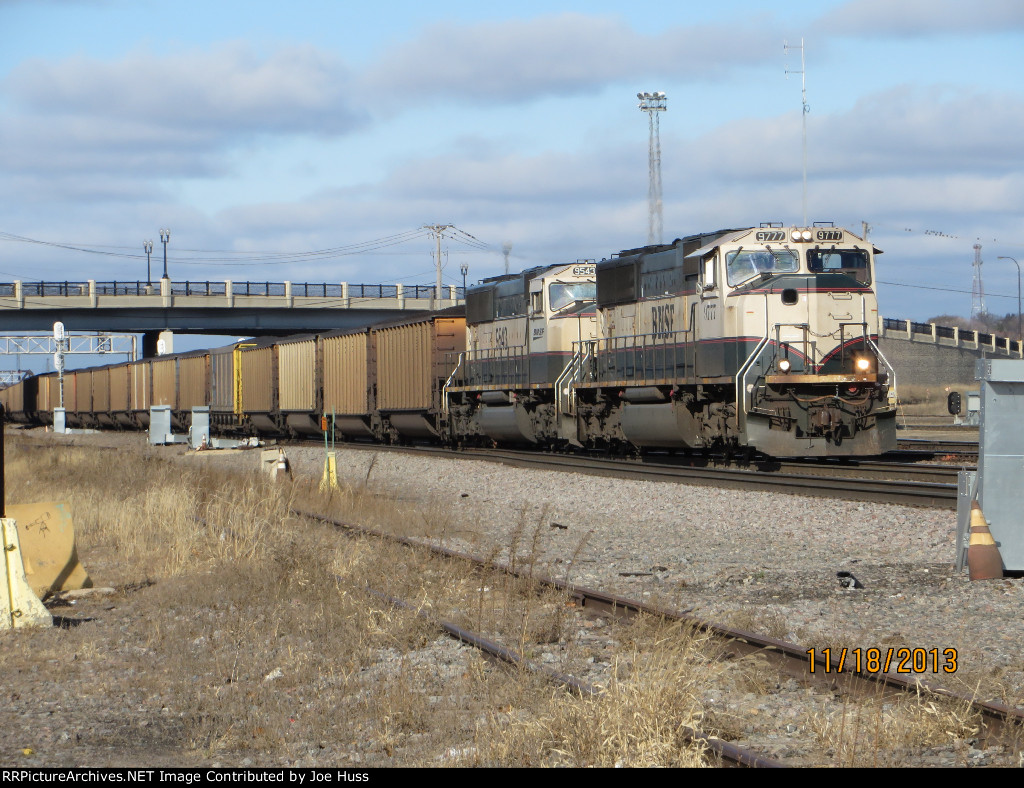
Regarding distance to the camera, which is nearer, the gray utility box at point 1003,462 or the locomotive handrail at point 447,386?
the gray utility box at point 1003,462

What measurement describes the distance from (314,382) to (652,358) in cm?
1612

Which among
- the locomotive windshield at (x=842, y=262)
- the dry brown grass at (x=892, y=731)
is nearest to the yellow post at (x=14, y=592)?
the dry brown grass at (x=892, y=731)

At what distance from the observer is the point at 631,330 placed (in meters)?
21.3

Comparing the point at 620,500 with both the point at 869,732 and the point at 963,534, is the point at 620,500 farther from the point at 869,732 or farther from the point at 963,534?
the point at 869,732

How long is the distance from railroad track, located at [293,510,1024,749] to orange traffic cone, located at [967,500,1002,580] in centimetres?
279

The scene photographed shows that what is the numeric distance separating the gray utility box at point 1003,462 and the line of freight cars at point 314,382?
16658mm

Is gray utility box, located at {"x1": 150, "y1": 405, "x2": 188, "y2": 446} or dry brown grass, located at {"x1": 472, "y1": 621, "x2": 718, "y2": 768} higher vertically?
gray utility box, located at {"x1": 150, "y1": 405, "x2": 188, "y2": 446}

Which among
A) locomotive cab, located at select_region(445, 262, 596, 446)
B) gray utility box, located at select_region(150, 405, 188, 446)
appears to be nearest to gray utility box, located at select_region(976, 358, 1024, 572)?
locomotive cab, located at select_region(445, 262, 596, 446)

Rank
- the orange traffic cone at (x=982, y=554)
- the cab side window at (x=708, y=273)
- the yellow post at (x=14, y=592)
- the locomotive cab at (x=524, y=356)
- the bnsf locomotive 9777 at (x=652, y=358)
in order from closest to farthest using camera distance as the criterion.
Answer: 1. the yellow post at (x=14, y=592)
2. the orange traffic cone at (x=982, y=554)
3. the bnsf locomotive 9777 at (x=652, y=358)
4. the cab side window at (x=708, y=273)
5. the locomotive cab at (x=524, y=356)

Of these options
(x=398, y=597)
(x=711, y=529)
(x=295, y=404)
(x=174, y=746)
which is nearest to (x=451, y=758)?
(x=174, y=746)

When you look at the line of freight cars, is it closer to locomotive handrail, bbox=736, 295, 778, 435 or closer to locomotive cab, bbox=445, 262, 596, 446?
locomotive cab, bbox=445, 262, 596, 446

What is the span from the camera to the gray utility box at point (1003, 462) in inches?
356

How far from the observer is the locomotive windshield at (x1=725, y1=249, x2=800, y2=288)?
18.2 meters

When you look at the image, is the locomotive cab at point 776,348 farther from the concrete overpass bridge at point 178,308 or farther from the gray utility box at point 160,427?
the concrete overpass bridge at point 178,308
